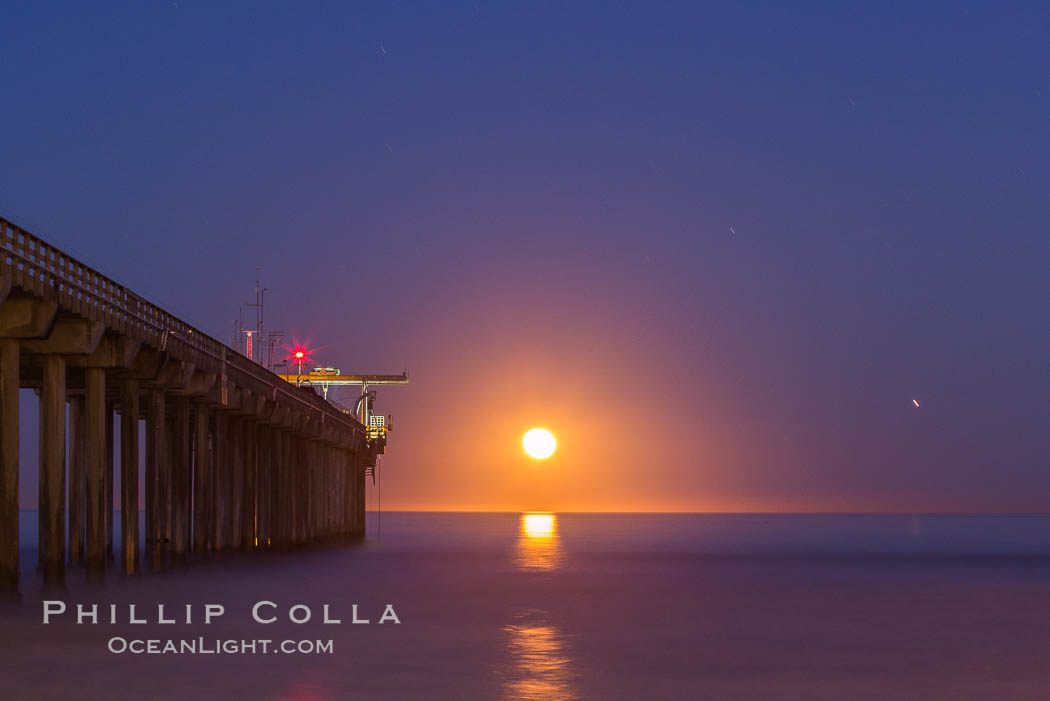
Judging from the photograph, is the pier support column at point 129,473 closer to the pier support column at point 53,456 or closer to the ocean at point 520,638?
the ocean at point 520,638

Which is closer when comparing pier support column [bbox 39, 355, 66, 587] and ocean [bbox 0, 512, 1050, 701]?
ocean [bbox 0, 512, 1050, 701]

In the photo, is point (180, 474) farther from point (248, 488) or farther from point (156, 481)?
point (248, 488)

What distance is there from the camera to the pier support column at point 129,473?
35.1 metres

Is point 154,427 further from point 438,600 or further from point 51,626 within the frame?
point 51,626

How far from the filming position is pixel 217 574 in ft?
130

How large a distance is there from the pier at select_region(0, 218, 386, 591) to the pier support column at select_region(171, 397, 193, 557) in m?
0.04

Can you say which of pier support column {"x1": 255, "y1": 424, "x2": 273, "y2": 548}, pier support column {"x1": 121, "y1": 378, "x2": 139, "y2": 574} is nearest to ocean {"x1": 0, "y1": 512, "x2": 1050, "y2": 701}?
pier support column {"x1": 121, "y1": 378, "x2": 139, "y2": 574}

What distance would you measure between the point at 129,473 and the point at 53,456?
829cm

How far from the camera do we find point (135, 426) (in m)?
35.5

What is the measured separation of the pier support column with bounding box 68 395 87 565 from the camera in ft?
111

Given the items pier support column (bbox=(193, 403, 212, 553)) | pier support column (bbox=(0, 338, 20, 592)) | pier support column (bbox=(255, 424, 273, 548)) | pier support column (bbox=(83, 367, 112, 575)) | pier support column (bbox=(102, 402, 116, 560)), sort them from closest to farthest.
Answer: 1. pier support column (bbox=(0, 338, 20, 592))
2. pier support column (bbox=(83, 367, 112, 575))
3. pier support column (bbox=(193, 403, 212, 553))
4. pier support column (bbox=(102, 402, 116, 560))
5. pier support column (bbox=(255, 424, 273, 548))

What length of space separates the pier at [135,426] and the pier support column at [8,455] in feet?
0.09

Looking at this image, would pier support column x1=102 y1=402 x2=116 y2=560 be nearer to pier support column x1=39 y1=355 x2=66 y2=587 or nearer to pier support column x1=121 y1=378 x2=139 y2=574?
pier support column x1=121 y1=378 x2=139 y2=574

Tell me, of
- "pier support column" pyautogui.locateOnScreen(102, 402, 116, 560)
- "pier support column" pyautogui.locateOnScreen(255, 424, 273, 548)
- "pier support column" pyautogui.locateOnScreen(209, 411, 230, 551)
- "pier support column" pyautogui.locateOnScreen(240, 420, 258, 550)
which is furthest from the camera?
"pier support column" pyautogui.locateOnScreen(255, 424, 273, 548)
